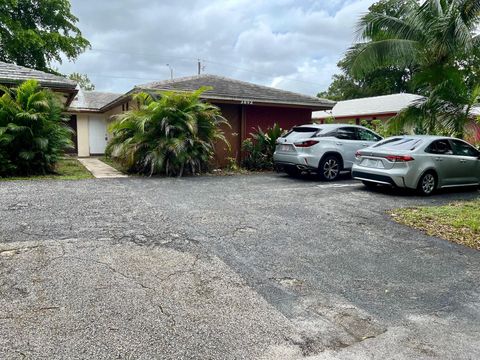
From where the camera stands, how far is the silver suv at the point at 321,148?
1079 cm

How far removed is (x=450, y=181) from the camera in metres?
9.64

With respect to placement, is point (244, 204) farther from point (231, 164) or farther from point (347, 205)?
point (231, 164)

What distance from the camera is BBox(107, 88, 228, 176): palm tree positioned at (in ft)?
36.5

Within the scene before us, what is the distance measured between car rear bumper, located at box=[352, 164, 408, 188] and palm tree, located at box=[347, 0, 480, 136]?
4224 mm

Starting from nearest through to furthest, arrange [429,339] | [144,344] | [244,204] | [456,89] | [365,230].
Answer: [144,344] → [429,339] → [365,230] → [244,204] → [456,89]

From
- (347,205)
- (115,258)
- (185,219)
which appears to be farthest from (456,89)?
(115,258)

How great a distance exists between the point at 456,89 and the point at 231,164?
7.67m

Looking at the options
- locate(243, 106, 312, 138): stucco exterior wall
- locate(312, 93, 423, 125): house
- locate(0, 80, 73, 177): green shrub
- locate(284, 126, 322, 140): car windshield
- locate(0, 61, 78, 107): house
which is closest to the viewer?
locate(0, 80, 73, 177): green shrub

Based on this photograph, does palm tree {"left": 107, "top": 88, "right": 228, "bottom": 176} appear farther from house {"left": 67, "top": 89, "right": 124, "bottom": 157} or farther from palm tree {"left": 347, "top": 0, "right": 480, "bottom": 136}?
house {"left": 67, "top": 89, "right": 124, "bottom": 157}

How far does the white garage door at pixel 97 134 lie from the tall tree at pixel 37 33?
630 centimetres

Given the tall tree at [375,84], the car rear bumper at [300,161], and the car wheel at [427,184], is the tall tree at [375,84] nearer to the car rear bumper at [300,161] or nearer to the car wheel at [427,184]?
the car rear bumper at [300,161]

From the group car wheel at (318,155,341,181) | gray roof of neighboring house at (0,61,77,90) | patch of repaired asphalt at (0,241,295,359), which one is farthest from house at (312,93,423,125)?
patch of repaired asphalt at (0,241,295,359)

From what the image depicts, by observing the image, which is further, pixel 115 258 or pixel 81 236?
pixel 81 236

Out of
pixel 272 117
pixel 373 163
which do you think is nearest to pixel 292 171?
pixel 373 163
